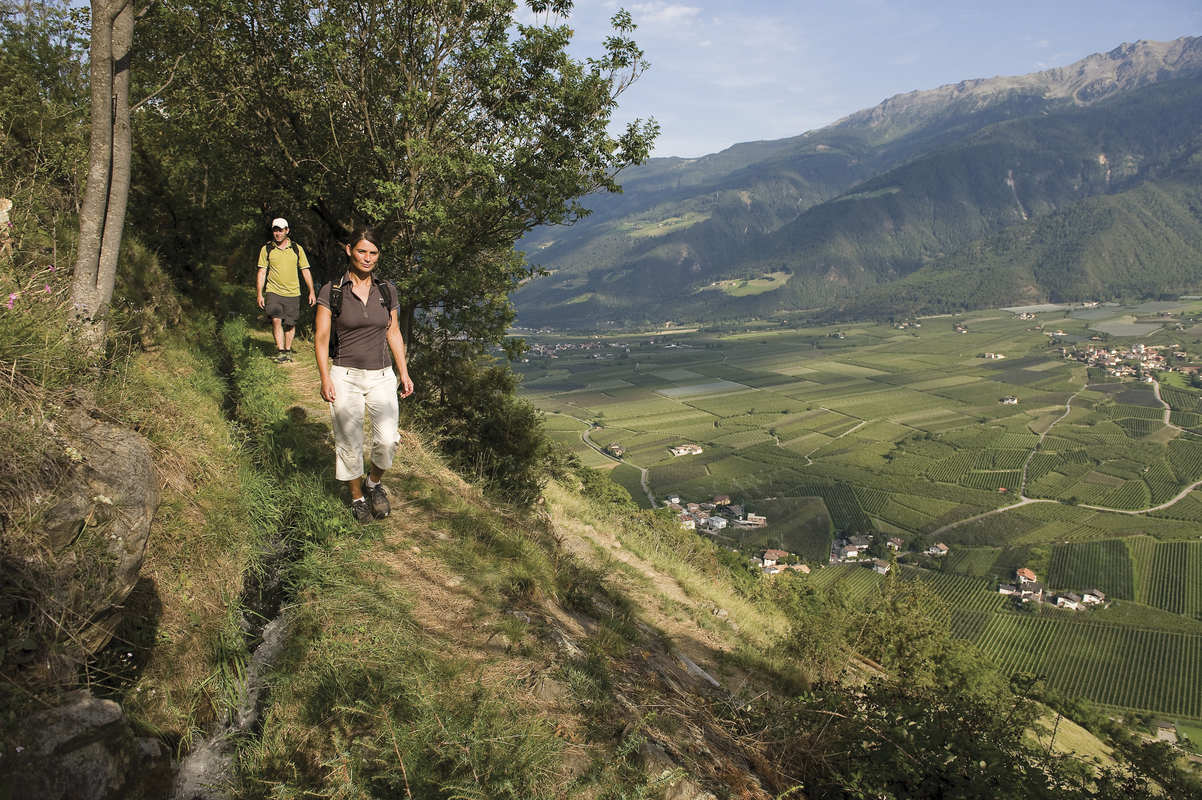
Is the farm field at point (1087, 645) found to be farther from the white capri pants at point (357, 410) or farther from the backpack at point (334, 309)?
the backpack at point (334, 309)

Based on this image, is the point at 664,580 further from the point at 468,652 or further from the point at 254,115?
the point at 254,115

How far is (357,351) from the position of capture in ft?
16.4

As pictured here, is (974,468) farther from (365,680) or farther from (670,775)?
(365,680)

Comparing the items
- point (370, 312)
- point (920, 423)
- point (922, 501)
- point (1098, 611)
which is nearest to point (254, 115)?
point (370, 312)

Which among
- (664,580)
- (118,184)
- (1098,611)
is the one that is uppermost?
(118,184)

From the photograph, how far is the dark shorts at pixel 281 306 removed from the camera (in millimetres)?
8609

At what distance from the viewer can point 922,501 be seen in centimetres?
6353

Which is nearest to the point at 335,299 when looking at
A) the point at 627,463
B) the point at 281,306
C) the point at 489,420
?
the point at 281,306

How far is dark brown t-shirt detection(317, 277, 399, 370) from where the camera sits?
4.95m

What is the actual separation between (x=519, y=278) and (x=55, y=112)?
8900 millimetres

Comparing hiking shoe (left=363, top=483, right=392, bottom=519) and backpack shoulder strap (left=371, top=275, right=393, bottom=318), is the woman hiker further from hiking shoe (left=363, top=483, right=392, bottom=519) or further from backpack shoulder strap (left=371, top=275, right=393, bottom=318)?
hiking shoe (left=363, top=483, right=392, bottom=519)

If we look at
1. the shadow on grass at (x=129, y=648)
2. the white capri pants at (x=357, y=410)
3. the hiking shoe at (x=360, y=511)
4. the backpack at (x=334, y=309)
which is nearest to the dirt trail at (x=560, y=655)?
the hiking shoe at (x=360, y=511)

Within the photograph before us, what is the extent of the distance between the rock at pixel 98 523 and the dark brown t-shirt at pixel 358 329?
1.75 meters

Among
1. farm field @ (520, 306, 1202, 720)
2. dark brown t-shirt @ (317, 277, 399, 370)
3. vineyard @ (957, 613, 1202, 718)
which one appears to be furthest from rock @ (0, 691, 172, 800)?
vineyard @ (957, 613, 1202, 718)
